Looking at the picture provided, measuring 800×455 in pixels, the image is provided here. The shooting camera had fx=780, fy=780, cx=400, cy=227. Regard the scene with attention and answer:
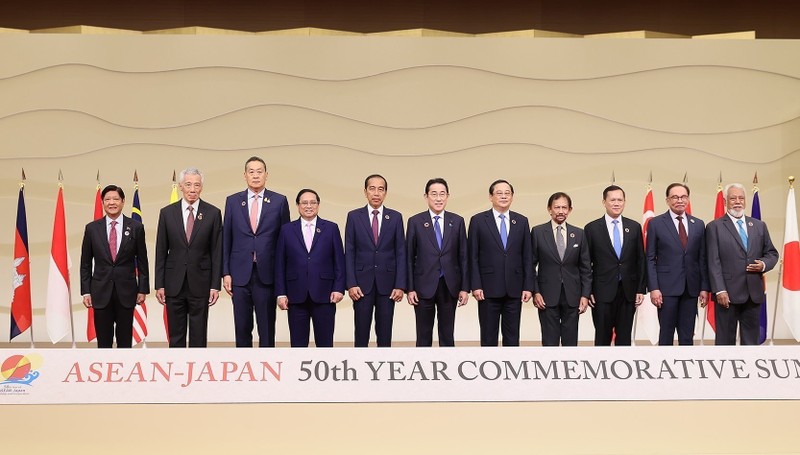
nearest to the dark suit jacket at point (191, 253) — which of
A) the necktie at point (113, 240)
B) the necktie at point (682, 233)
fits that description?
the necktie at point (113, 240)

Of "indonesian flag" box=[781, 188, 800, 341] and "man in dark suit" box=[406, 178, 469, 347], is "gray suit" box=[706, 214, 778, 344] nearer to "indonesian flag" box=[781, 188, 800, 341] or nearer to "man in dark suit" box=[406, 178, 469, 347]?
"indonesian flag" box=[781, 188, 800, 341]

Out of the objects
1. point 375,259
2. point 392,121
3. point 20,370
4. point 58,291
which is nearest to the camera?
point 20,370

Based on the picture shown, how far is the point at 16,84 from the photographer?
643 cm

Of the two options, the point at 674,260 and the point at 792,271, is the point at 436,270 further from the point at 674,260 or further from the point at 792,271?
the point at 792,271

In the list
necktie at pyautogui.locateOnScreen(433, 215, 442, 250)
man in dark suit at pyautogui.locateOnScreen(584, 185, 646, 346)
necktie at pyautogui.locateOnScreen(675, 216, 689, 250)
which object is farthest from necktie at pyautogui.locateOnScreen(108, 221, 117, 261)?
necktie at pyautogui.locateOnScreen(675, 216, 689, 250)

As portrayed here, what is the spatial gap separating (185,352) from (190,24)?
4.54 metres

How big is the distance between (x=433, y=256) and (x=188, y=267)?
4.36 feet

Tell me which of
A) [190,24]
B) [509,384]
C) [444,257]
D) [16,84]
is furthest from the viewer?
[190,24]

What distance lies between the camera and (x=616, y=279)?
4.34 meters

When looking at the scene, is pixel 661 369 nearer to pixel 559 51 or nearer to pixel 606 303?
pixel 606 303

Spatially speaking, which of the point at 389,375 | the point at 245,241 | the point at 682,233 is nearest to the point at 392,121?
the point at 245,241

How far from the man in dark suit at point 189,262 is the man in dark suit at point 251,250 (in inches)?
2.7

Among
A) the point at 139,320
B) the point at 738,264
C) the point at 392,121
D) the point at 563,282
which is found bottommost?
the point at 139,320

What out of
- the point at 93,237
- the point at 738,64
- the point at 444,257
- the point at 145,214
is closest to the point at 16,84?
the point at 145,214
